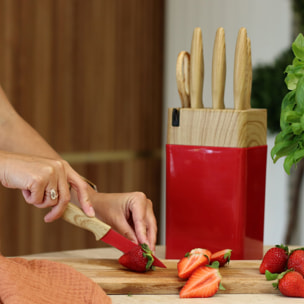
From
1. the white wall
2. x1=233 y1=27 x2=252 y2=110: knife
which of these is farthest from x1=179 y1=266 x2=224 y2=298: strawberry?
the white wall

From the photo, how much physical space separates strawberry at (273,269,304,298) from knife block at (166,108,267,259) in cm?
22

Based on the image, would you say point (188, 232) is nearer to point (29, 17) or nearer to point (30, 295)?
point (30, 295)

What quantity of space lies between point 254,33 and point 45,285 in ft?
9.17

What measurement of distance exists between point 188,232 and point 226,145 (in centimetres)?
20

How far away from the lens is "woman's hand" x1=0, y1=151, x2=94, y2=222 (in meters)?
1.06

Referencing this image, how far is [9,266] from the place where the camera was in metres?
0.95

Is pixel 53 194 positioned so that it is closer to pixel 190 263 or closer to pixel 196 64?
pixel 190 263

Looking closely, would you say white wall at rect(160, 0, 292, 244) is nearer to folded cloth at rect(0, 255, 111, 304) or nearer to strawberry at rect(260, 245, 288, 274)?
strawberry at rect(260, 245, 288, 274)

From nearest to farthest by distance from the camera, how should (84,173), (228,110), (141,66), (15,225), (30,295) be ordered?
(30,295)
(228,110)
(15,225)
(84,173)
(141,66)

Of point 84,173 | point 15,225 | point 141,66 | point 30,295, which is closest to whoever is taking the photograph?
point 30,295

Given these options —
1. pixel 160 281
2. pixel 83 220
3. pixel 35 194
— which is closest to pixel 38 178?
pixel 35 194

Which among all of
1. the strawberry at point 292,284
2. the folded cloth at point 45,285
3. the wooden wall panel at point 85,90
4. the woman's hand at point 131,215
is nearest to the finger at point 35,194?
the folded cloth at point 45,285

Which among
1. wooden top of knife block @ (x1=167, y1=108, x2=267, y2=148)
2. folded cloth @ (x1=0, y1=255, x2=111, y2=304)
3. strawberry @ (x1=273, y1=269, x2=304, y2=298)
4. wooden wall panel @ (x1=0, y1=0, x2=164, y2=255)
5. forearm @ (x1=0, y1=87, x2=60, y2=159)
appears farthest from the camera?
wooden wall panel @ (x1=0, y1=0, x2=164, y2=255)

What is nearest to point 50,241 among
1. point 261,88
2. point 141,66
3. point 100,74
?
point 100,74
